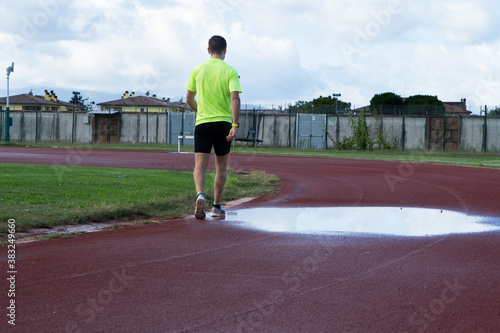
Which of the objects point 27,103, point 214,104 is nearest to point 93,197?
point 214,104

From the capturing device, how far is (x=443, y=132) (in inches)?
1421

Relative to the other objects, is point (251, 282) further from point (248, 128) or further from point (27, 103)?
point (27, 103)

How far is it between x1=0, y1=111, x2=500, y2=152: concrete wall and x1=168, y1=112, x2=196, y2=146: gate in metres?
0.12

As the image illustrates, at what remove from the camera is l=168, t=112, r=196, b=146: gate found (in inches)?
1609

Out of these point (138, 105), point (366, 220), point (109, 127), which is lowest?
point (366, 220)

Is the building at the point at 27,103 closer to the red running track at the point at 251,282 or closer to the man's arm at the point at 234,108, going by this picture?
the man's arm at the point at 234,108

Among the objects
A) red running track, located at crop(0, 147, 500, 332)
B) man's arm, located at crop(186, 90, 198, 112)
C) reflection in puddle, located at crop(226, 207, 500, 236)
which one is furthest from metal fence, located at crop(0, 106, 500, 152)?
red running track, located at crop(0, 147, 500, 332)

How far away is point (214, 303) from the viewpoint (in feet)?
12.8

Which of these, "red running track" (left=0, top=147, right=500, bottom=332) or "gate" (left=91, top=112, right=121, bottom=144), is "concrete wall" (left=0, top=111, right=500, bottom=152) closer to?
"gate" (left=91, top=112, right=121, bottom=144)

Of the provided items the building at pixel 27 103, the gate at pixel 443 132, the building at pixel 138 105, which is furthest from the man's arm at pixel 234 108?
the building at pixel 27 103

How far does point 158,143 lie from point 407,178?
28714 millimetres

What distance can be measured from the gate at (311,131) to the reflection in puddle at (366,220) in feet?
96.9

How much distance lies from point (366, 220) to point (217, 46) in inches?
114

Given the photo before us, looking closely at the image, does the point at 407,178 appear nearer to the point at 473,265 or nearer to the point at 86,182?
the point at 86,182
